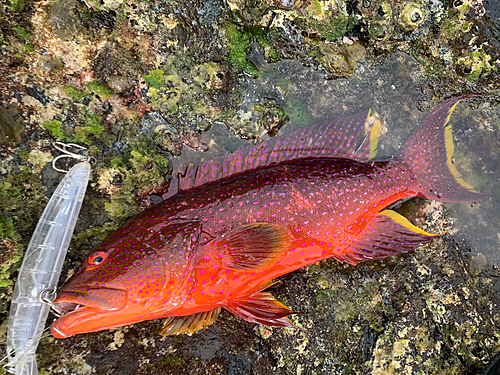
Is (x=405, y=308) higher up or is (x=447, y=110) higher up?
(x=447, y=110)

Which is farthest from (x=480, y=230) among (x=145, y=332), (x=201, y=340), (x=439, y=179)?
(x=145, y=332)

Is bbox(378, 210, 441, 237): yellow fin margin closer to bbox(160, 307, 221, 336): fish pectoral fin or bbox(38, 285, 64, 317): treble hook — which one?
bbox(160, 307, 221, 336): fish pectoral fin

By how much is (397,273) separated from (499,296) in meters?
1.17

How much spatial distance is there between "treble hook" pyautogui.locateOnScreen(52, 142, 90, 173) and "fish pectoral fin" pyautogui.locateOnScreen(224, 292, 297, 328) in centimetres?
197

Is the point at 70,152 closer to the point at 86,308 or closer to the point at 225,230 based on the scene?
the point at 86,308

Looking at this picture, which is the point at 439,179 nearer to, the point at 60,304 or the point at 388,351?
the point at 388,351

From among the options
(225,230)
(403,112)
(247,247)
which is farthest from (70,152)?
(403,112)

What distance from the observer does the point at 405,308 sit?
3.35 m


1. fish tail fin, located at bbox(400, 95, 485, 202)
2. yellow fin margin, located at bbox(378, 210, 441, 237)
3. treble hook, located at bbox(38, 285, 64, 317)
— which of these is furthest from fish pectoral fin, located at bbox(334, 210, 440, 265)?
treble hook, located at bbox(38, 285, 64, 317)

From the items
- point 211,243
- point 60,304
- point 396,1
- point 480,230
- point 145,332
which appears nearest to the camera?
point 60,304

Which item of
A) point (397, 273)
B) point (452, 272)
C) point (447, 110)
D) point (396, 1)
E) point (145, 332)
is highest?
point (396, 1)

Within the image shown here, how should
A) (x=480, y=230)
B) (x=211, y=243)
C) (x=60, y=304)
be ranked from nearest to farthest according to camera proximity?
(x=60, y=304) < (x=211, y=243) < (x=480, y=230)

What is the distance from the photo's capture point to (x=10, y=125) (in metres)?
2.65

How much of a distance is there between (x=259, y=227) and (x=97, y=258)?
4.72ft
